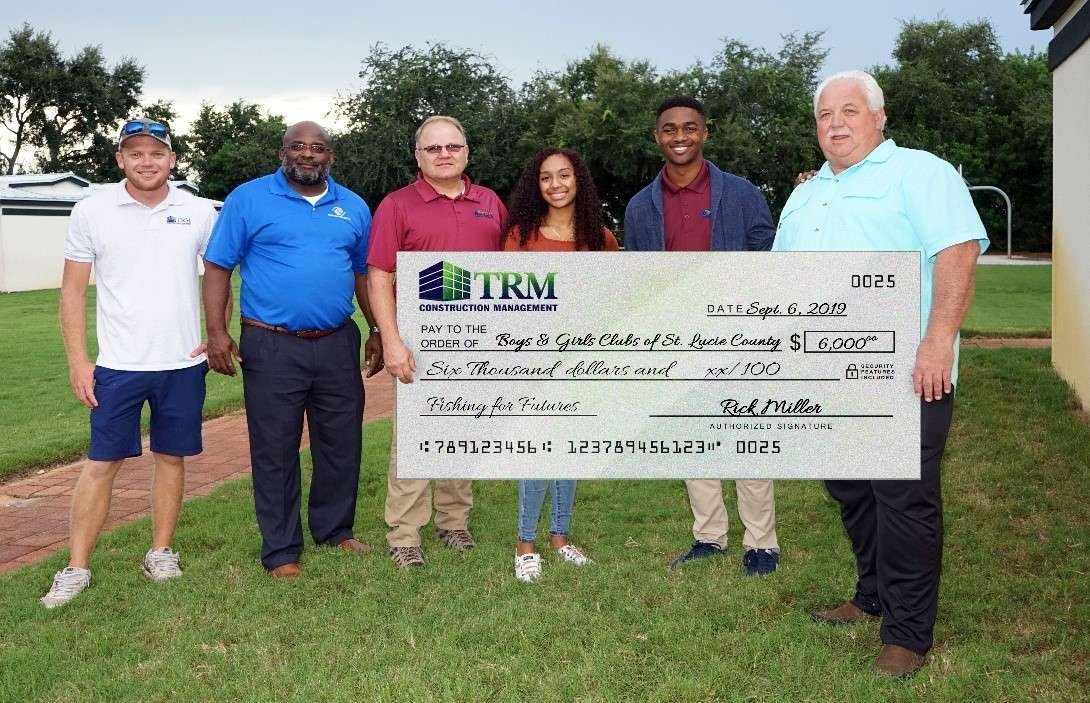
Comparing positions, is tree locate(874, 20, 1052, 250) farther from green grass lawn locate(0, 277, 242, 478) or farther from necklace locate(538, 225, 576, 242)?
necklace locate(538, 225, 576, 242)

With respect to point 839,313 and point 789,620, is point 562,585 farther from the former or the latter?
point 839,313

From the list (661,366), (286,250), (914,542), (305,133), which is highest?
(305,133)

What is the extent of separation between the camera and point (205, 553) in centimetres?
577

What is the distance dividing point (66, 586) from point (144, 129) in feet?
7.17

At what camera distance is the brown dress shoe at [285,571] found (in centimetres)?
532

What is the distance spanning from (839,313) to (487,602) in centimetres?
219

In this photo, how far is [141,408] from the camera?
516cm

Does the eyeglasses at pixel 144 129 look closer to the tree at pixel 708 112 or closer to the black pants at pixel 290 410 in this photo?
the black pants at pixel 290 410

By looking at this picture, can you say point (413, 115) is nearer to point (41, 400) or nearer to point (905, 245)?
point (41, 400)

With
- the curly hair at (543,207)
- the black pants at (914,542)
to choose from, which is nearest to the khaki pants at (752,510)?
the black pants at (914,542)

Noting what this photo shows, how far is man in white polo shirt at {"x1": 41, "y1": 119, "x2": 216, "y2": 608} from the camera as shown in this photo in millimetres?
5008

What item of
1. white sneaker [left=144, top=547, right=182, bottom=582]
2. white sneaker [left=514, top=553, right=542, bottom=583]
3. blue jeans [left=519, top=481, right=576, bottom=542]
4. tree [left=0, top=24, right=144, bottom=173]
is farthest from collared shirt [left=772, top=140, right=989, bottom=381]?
tree [left=0, top=24, right=144, bottom=173]

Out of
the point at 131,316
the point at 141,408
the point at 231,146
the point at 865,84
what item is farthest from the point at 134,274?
the point at 231,146

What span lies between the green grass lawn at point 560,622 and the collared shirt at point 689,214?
161 centimetres
